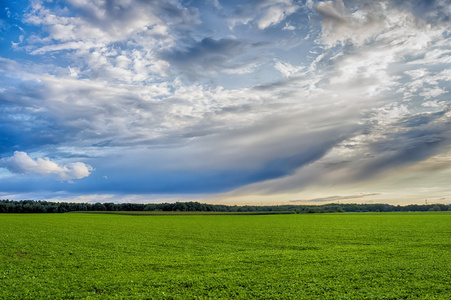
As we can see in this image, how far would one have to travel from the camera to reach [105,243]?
3325cm

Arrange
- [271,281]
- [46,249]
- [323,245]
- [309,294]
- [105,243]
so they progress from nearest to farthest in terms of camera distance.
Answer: [309,294], [271,281], [46,249], [323,245], [105,243]

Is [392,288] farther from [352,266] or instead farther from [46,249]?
[46,249]

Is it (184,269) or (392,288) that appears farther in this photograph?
(184,269)

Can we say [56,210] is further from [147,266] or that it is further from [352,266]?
[352,266]

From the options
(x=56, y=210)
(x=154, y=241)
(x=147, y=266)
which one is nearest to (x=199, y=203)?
(x=56, y=210)

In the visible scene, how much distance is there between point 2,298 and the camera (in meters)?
15.9

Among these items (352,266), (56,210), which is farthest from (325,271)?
(56,210)

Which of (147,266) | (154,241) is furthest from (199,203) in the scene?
(147,266)

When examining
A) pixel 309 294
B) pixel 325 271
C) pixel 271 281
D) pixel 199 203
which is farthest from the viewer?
pixel 199 203

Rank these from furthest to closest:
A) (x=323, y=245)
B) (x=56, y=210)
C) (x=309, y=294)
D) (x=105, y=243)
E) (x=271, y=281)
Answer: (x=56, y=210) → (x=105, y=243) → (x=323, y=245) → (x=271, y=281) → (x=309, y=294)

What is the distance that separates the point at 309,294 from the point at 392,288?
4.53 m

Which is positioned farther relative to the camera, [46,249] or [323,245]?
[323,245]

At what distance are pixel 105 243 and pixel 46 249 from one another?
573 centimetres

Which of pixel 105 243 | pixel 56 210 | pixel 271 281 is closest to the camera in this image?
pixel 271 281
